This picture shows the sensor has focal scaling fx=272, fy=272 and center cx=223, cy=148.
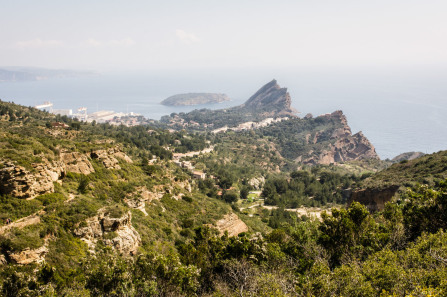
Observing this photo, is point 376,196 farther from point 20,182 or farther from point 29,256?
point 20,182

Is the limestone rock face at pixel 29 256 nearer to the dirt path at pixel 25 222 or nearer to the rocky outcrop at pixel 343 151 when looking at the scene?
the dirt path at pixel 25 222

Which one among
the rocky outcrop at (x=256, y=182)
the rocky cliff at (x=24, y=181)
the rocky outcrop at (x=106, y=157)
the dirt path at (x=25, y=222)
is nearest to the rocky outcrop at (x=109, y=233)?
the dirt path at (x=25, y=222)

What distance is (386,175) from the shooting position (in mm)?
49438

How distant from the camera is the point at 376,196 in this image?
1658 inches

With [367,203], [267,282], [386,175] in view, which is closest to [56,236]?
[267,282]

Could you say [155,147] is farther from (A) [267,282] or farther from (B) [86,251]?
(A) [267,282]

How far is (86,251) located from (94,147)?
58.6 feet

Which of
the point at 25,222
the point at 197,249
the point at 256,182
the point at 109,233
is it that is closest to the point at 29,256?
the point at 25,222

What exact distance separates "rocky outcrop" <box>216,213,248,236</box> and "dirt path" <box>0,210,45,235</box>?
61.5 feet

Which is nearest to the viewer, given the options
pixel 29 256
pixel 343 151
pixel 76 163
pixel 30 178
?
pixel 29 256

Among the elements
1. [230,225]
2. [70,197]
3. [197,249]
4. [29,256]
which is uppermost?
[70,197]

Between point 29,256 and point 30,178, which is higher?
point 30,178

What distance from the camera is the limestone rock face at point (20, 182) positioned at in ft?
53.1

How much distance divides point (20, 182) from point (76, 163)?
9.24 meters
